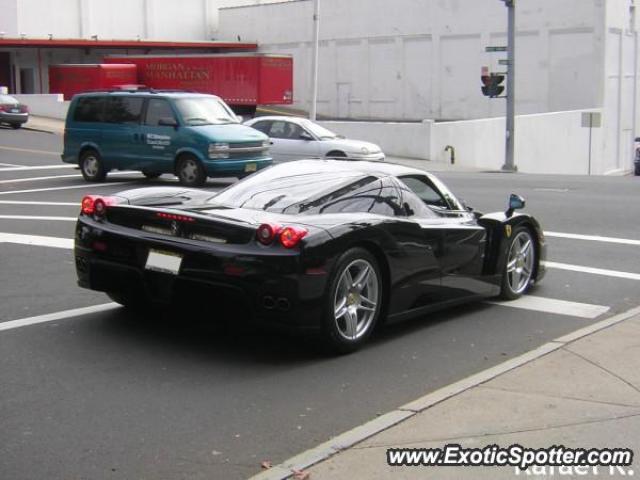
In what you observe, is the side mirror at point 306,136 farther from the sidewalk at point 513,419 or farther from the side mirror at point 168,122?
the sidewalk at point 513,419

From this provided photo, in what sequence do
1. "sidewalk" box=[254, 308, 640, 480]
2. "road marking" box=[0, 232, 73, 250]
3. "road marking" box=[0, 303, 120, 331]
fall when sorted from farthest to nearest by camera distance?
"road marking" box=[0, 232, 73, 250], "road marking" box=[0, 303, 120, 331], "sidewalk" box=[254, 308, 640, 480]

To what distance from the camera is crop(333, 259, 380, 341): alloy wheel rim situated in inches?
259

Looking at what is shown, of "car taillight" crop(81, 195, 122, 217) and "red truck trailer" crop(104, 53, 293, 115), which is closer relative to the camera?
"car taillight" crop(81, 195, 122, 217)

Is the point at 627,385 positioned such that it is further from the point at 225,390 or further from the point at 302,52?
the point at 302,52

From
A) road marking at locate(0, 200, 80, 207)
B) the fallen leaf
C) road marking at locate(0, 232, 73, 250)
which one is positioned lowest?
the fallen leaf

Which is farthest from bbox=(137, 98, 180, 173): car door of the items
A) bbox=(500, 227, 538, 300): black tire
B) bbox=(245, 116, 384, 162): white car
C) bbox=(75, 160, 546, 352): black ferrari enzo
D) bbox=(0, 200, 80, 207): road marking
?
bbox=(75, 160, 546, 352): black ferrari enzo

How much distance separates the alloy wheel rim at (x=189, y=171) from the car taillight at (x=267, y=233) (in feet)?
42.5

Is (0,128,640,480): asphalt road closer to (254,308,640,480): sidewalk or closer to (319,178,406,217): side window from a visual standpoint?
(254,308,640,480): sidewalk

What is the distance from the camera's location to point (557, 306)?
861 centimetres

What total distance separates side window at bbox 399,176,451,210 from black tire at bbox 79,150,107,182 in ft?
44.6

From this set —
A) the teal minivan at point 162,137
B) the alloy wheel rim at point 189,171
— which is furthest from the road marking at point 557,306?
the alloy wheel rim at point 189,171

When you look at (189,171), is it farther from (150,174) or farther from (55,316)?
(55,316)

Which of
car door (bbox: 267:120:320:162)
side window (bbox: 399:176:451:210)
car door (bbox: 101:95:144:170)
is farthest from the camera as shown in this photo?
car door (bbox: 267:120:320:162)

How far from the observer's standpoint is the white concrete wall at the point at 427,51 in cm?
4694
